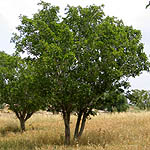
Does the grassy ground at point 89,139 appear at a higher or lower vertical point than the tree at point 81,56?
lower

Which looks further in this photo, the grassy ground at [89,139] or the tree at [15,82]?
the tree at [15,82]

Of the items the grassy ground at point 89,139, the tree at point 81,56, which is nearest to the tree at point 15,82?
the grassy ground at point 89,139

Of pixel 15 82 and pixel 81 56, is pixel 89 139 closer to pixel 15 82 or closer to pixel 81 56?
pixel 81 56

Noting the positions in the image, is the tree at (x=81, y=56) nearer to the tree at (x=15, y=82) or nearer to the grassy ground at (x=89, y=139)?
the grassy ground at (x=89, y=139)

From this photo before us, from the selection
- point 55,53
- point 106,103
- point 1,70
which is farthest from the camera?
point 1,70

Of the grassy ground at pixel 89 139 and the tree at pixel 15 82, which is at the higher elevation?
the tree at pixel 15 82

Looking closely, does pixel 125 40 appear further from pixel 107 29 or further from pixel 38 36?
pixel 38 36

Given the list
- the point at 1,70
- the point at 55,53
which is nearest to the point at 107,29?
the point at 55,53

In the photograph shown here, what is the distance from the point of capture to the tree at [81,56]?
12.0 m

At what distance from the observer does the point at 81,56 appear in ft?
40.9

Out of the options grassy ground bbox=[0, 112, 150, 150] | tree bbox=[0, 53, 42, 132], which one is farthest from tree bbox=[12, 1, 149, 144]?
tree bbox=[0, 53, 42, 132]

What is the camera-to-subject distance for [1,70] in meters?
19.6

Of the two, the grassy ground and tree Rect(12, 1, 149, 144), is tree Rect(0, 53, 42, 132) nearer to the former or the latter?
the grassy ground

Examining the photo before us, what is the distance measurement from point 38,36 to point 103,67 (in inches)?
145
